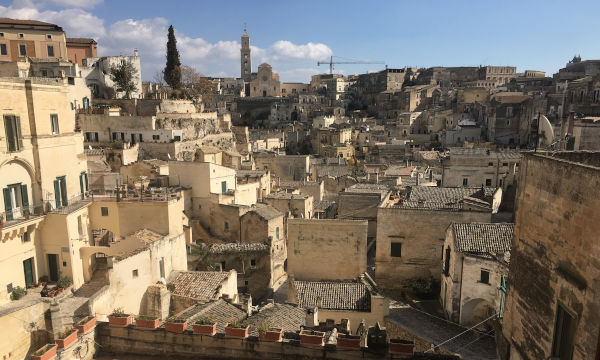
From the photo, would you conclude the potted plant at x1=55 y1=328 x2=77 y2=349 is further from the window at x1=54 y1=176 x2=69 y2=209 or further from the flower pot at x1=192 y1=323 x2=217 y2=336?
the window at x1=54 y1=176 x2=69 y2=209

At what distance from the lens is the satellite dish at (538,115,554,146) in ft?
23.6

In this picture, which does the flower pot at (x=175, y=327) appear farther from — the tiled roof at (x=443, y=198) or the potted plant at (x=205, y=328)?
the tiled roof at (x=443, y=198)

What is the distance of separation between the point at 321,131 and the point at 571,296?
54.8 metres

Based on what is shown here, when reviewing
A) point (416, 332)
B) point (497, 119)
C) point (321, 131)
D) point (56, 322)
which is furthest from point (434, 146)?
point (56, 322)

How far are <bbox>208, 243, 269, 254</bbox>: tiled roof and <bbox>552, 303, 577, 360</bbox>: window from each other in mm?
18337

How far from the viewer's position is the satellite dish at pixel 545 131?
7.20 metres

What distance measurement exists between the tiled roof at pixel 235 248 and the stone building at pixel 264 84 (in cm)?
7646

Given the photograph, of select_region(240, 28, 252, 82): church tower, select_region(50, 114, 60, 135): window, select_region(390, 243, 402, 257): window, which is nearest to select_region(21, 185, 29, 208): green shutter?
select_region(50, 114, 60, 135): window

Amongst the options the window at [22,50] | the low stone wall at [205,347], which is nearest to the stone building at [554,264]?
the low stone wall at [205,347]

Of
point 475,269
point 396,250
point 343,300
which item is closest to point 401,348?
point 475,269

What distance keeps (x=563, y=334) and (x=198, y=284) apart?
1461 cm

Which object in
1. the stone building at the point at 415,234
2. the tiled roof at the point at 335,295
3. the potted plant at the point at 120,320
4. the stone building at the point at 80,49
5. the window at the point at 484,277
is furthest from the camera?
the stone building at the point at 80,49

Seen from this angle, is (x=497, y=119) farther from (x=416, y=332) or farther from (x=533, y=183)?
(x=533, y=183)

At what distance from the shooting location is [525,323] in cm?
607
